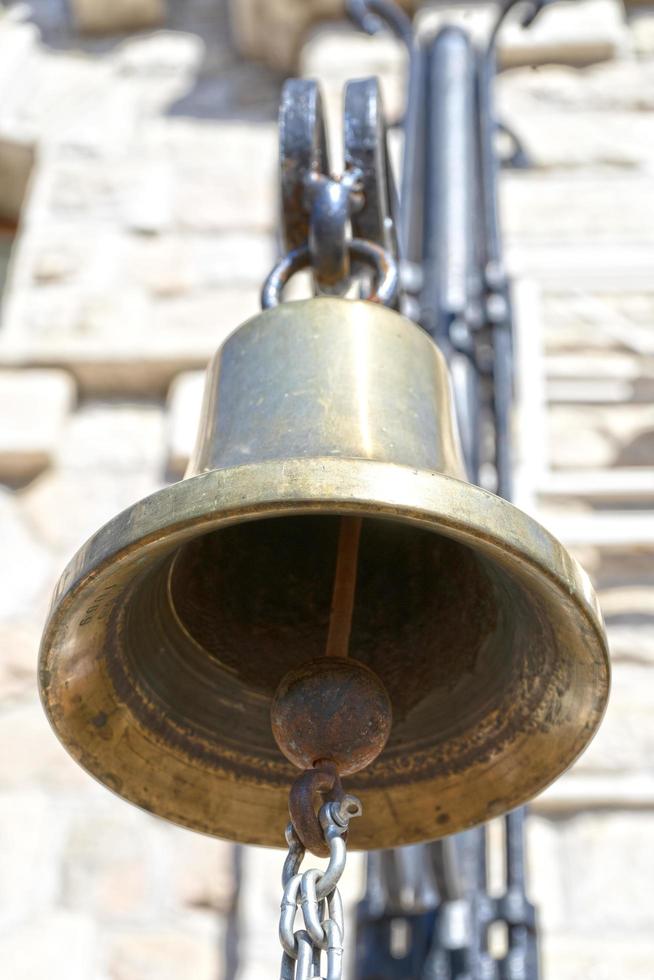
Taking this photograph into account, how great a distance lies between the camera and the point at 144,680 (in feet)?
4.02

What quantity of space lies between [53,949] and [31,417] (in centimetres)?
95

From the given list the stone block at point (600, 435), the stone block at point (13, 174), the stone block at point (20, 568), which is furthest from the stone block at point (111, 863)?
the stone block at point (13, 174)

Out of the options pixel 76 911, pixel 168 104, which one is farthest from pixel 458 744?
pixel 168 104

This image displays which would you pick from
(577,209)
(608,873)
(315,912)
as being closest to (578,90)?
(577,209)

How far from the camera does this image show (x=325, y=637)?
1321 millimetres

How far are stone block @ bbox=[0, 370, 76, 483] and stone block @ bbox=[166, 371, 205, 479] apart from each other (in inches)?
7.3

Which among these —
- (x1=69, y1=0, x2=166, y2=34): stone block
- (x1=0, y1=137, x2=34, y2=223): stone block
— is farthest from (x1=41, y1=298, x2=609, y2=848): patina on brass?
(x1=69, y1=0, x2=166, y2=34): stone block

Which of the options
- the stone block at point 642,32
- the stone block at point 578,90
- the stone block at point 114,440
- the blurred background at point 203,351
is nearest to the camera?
the blurred background at point 203,351

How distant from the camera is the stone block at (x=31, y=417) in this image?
2.47m

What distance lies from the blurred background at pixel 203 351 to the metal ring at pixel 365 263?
90 centimetres

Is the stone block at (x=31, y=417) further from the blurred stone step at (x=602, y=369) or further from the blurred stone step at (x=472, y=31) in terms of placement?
the blurred stone step at (x=472, y=31)

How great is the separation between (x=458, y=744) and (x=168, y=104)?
2.37 meters

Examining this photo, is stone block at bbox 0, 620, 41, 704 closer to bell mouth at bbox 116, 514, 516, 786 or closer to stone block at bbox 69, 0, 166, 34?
bell mouth at bbox 116, 514, 516, 786

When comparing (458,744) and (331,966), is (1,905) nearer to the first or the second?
(458,744)
